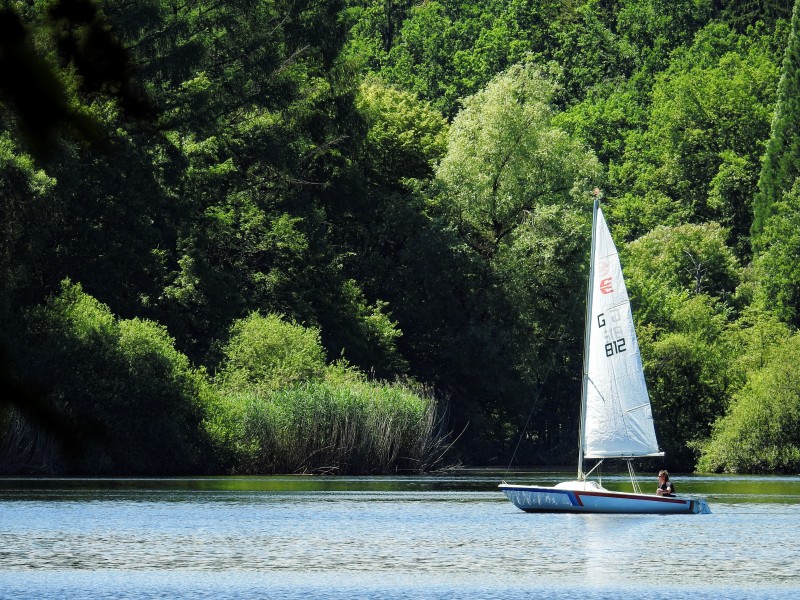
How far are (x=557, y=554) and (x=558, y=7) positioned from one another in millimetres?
101196

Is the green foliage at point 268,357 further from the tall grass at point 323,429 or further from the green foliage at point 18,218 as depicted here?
the green foliage at point 18,218

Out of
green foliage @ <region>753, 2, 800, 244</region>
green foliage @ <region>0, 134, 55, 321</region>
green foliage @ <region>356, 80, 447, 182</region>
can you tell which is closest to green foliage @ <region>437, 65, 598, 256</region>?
green foliage @ <region>356, 80, 447, 182</region>

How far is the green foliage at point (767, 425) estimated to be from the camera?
255ft

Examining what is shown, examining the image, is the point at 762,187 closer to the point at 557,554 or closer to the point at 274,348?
the point at 274,348

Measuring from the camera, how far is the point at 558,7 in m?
133

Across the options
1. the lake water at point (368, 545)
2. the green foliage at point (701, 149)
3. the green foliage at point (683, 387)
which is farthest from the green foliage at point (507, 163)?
the lake water at point (368, 545)

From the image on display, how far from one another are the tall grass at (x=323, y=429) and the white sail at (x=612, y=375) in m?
19.9

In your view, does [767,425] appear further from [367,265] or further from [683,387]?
[367,265]

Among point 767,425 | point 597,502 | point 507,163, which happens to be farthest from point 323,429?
point 507,163

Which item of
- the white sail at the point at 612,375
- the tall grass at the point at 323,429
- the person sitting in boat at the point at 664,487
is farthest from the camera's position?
the tall grass at the point at 323,429

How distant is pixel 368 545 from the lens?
125ft

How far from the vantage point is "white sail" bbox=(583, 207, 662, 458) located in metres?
48.3

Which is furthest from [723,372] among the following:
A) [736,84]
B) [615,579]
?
[615,579]

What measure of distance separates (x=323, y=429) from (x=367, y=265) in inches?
970
